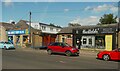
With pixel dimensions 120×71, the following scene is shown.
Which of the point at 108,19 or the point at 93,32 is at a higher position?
the point at 108,19

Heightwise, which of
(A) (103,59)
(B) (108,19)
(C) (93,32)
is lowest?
(A) (103,59)

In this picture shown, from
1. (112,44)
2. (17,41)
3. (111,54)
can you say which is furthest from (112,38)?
(17,41)

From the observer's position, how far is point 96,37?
38.1 meters

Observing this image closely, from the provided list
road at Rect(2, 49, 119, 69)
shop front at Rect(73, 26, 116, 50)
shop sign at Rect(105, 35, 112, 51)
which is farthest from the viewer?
shop sign at Rect(105, 35, 112, 51)

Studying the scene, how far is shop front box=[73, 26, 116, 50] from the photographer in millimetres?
35562

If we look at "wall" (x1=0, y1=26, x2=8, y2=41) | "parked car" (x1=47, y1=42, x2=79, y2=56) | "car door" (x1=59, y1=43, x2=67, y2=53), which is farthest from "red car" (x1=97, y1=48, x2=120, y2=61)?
"wall" (x1=0, y1=26, x2=8, y2=41)

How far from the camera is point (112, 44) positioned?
35312 mm

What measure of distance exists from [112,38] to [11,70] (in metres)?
24.5

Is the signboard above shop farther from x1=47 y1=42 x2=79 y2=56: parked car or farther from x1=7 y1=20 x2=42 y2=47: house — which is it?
x1=47 y1=42 x2=79 y2=56: parked car

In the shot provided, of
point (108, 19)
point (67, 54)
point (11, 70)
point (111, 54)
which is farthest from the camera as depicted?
point (108, 19)

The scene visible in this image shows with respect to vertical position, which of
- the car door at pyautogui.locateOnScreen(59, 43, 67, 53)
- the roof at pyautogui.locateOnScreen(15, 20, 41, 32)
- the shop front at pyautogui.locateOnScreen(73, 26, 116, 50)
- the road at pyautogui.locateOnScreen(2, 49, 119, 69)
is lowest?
the road at pyautogui.locateOnScreen(2, 49, 119, 69)

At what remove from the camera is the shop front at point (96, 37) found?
117 feet

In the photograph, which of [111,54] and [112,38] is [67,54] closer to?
[111,54]

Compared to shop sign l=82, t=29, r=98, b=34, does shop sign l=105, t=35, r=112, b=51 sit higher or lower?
lower
